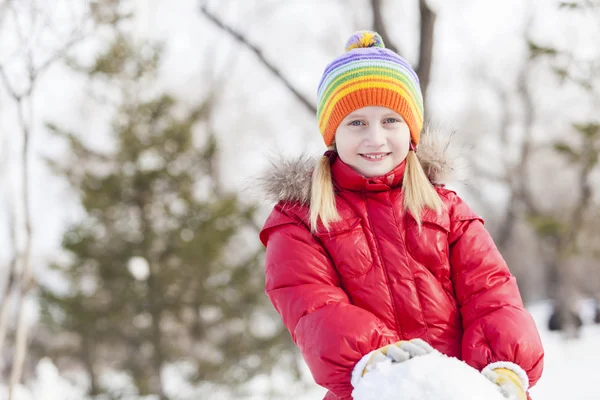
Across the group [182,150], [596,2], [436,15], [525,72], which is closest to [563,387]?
[436,15]

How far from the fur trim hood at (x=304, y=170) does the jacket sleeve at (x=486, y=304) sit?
0.13 meters

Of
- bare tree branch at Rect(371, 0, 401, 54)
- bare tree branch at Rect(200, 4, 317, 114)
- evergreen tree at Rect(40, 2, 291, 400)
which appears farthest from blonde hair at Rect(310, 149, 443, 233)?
evergreen tree at Rect(40, 2, 291, 400)

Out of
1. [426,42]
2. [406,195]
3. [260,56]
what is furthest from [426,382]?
[260,56]

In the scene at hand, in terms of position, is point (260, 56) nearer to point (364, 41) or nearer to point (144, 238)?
point (364, 41)

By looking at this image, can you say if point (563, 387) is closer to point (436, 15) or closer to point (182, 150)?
point (436, 15)

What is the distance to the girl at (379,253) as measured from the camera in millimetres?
1687

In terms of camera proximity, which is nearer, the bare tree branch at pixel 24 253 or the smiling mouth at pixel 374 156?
the smiling mouth at pixel 374 156

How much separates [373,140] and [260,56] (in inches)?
132

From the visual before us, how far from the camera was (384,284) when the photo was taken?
184 centimetres

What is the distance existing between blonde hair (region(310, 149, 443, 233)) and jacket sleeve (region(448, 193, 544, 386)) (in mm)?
124

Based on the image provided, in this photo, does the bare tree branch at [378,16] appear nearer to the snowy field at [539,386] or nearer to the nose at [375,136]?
the nose at [375,136]

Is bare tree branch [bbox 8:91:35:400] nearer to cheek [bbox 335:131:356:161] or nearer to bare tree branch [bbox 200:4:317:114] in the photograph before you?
bare tree branch [bbox 200:4:317:114]

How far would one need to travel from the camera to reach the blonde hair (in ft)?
6.28

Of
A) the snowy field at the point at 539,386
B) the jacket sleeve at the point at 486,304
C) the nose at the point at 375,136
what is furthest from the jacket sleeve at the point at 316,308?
the snowy field at the point at 539,386
